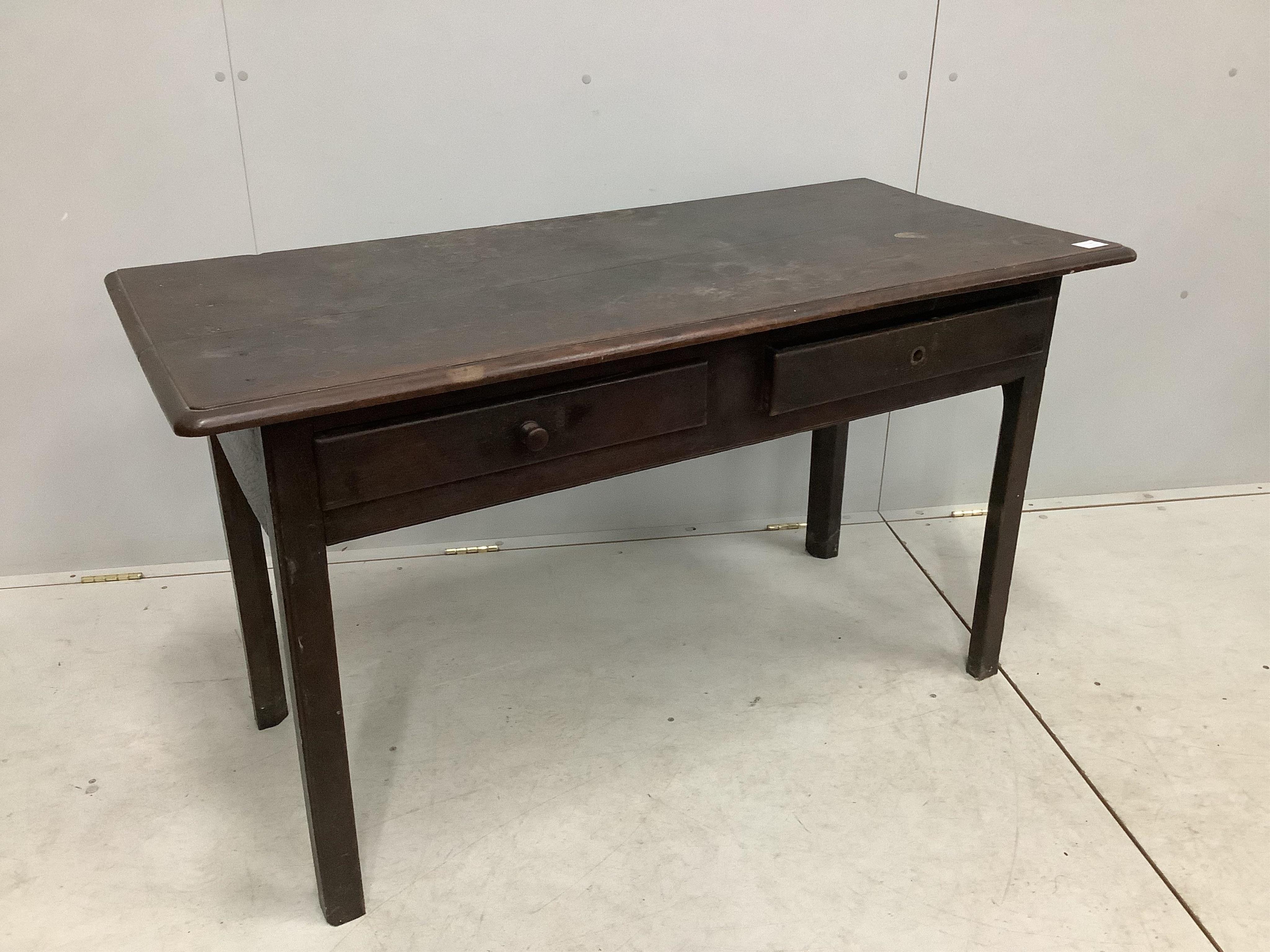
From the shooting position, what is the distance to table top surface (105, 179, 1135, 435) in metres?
1.40

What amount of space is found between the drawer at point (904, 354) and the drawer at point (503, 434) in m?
0.16

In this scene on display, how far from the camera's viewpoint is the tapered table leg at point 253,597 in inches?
74.4

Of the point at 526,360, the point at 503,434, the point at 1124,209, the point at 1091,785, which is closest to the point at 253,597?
the point at 503,434

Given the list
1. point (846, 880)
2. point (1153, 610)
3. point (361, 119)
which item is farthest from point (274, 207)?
point (1153, 610)

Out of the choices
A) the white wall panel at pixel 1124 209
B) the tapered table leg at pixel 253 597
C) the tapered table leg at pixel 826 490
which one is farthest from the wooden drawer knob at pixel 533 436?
the white wall panel at pixel 1124 209

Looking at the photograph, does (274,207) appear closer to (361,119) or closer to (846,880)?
(361,119)

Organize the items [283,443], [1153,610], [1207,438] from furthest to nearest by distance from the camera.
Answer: [1207,438]
[1153,610]
[283,443]

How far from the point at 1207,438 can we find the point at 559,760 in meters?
2.09

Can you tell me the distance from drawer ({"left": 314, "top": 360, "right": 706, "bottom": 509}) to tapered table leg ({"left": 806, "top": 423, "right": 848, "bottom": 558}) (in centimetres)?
97

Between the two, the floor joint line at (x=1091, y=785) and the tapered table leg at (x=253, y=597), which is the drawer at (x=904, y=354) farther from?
the tapered table leg at (x=253, y=597)

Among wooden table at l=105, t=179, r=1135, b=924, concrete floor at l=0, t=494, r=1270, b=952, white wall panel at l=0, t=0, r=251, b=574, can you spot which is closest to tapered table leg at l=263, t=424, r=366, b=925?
wooden table at l=105, t=179, r=1135, b=924

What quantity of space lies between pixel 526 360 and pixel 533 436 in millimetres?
119

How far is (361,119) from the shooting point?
2.31 m

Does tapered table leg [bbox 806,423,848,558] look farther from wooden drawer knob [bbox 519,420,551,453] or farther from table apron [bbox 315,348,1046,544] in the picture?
wooden drawer knob [bbox 519,420,551,453]
